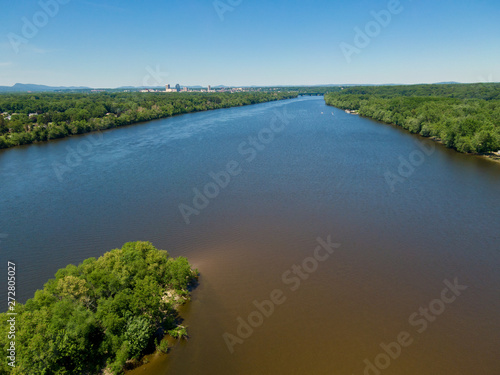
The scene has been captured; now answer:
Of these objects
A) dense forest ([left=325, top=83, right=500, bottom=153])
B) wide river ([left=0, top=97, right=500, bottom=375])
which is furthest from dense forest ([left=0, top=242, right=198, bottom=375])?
dense forest ([left=325, top=83, right=500, bottom=153])

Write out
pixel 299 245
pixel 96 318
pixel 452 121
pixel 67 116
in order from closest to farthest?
pixel 96 318 → pixel 299 245 → pixel 452 121 → pixel 67 116

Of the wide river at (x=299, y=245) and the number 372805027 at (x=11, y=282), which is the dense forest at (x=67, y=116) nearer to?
the wide river at (x=299, y=245)

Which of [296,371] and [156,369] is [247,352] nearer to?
[296,371]

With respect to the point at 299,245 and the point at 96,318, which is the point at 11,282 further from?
the point at 299,245

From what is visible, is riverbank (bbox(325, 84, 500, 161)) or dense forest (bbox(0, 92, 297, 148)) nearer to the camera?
riverbank (bbox(325, 84, 500, 161))

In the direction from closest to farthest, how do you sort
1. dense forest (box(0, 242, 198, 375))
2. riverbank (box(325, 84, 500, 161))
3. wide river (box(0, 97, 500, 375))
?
dense forest (box(0, 242, 198, 375)) → wide river (box(0, 97, 500, 375)) → riverbank (box(325, 84, 500, 161))

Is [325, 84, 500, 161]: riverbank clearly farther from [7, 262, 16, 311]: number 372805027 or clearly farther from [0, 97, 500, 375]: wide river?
[7, 262, 16, 311]: number 372805027

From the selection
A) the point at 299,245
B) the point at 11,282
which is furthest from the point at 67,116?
the point at 299,245
